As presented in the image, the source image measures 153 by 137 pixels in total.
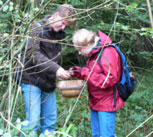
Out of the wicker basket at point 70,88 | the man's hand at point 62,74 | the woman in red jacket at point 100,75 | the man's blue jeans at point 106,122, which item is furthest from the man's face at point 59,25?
the man's blue jeans at point 106,122

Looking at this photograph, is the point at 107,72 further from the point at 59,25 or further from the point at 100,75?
the point at 59,25

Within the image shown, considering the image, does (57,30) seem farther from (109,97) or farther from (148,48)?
(148,48)

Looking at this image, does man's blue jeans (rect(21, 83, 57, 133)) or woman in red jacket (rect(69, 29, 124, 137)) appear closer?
woman in red jacket (rect(69, 29, 124, 137))

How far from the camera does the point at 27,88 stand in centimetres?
276

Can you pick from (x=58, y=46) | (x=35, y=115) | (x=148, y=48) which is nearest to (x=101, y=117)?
(x=35, y=115)

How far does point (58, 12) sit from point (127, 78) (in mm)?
A: 968

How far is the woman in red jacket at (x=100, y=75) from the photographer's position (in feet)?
8.70

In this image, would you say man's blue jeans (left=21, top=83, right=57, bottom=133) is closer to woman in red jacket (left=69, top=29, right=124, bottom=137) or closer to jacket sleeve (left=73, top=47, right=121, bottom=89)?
woman in red jacket (left=69, top=29, right=124, bottom=137)

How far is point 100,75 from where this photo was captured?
2.65m

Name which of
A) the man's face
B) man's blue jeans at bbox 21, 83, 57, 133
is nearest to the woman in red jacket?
the man's face

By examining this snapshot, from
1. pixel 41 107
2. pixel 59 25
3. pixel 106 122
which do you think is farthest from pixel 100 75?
pixel 41 107

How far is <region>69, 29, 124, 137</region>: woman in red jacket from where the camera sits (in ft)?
8.70

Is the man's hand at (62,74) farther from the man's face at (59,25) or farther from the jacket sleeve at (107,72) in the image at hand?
the man's face at (59,25)

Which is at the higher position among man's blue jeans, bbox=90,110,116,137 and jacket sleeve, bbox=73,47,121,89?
jacket sleeve, bbox=73,47,121,89
